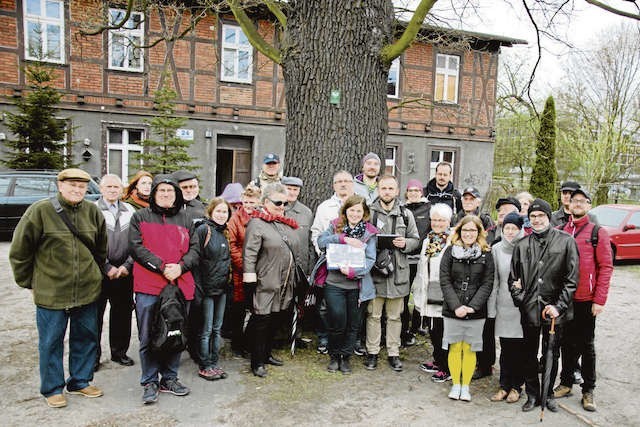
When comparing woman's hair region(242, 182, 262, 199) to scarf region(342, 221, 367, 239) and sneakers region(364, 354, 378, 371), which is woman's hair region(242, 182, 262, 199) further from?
sneakers region(364, 354, 378, 371)

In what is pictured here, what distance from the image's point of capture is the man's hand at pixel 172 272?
371cm

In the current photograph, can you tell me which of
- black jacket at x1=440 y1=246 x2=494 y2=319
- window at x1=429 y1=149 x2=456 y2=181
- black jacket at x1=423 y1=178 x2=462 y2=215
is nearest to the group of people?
black jacket at x1=440 y1=246 x2=494 y2=319

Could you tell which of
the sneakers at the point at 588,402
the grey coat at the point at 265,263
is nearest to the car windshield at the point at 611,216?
the sneakers at the point at 588,402

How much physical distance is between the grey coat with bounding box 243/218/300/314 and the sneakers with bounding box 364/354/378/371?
98cm

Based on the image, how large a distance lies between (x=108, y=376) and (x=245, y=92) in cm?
1267

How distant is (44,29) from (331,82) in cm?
1223

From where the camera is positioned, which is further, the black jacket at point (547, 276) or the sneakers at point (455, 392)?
the sneakers at point (455, 392)

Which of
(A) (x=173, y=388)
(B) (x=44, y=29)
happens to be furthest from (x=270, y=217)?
(B) (x=44, y=29)

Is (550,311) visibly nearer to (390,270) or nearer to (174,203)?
(390,270)

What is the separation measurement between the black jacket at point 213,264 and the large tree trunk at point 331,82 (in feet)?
4.56

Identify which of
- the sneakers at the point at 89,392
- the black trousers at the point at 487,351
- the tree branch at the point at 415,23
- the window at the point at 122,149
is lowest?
the sneakers at the point at 89,392

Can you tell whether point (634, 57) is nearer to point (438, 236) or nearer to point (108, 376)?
point (438, 236)

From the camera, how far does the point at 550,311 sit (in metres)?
3.74

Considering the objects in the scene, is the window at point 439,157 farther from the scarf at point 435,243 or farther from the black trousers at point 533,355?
the black trousers at point 533,355
